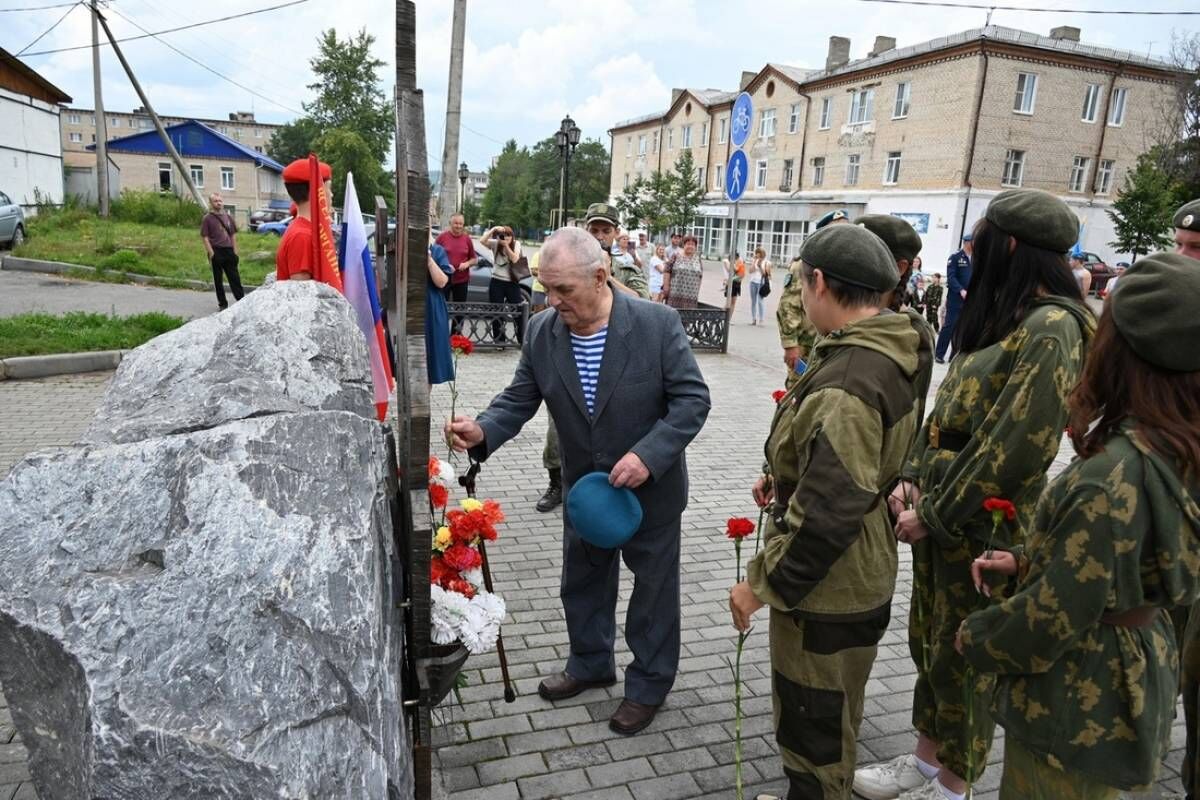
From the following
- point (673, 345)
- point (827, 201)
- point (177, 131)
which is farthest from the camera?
point (177, 131)

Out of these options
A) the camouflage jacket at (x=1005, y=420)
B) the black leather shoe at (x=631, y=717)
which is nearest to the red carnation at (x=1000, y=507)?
the camouflage jacket at (x=1005, y=420)

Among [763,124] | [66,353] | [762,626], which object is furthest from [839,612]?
[763,124]

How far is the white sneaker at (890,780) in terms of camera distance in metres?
2.88

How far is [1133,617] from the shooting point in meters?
1.86

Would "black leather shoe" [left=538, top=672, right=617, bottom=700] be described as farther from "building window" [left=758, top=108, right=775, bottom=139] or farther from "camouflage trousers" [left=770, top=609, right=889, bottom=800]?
"building window" [left=758, top=108, right=775, bottom=139]

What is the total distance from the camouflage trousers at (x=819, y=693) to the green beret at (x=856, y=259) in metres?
1.00

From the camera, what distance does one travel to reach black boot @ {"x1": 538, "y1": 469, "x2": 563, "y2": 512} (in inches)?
221

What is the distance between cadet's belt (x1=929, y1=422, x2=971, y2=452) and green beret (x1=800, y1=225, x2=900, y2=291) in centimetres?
68

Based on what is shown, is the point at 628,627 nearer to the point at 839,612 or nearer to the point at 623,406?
the point at 623,406

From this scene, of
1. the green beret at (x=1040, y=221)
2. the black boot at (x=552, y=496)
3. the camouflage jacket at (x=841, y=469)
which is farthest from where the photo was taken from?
the black boot at (x=552, y=496)

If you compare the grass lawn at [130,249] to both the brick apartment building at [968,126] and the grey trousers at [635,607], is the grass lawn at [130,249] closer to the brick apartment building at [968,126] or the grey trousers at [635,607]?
the grey trousers at [635,607]

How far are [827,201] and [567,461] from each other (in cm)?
4233

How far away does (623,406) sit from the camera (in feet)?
10.1

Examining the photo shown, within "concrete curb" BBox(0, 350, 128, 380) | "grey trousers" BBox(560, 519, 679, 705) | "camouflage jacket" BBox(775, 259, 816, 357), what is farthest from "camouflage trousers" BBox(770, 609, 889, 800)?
"concrete curb" BBox(0, 350, 128, 380)
